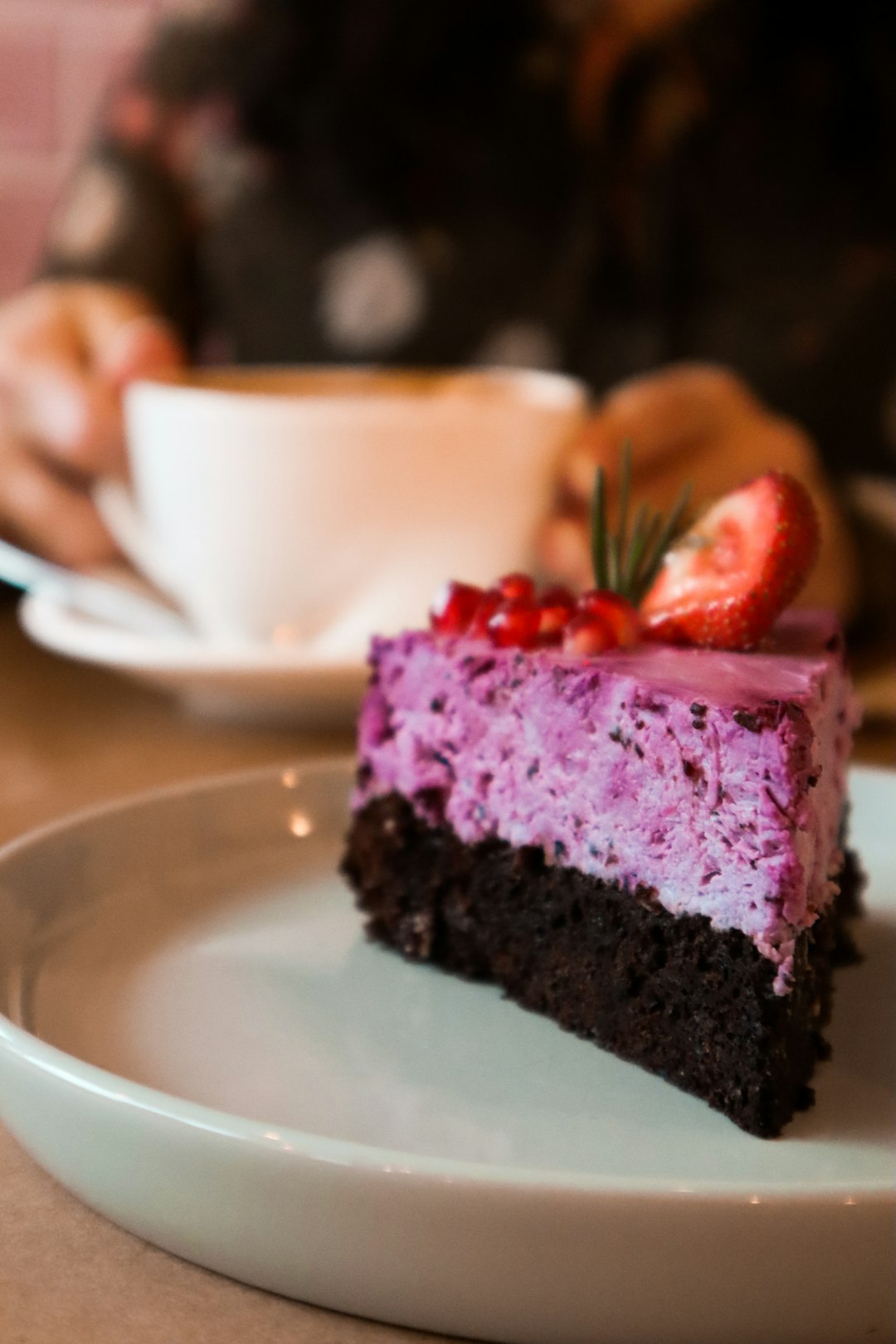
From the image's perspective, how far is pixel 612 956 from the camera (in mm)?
710

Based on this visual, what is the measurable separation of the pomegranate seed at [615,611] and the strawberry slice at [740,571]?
0.02 meters

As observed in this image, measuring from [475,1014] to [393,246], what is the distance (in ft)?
5.59

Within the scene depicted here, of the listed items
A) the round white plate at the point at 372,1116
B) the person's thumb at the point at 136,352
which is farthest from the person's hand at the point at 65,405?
the round white plate at the point at 372,1116

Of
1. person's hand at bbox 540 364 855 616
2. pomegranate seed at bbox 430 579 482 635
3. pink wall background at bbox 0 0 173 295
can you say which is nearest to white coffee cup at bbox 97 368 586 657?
person's hand at bbox 540 364 855 616

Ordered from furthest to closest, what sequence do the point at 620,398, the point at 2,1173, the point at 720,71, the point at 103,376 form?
the point at 720,71 < the point at 103,376 < the point at 620,398 < the point at 2,1173

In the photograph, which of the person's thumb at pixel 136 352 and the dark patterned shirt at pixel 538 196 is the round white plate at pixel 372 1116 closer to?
the person's thumb at pixel 136 352

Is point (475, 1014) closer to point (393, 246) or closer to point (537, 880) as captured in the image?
point (537, 880)

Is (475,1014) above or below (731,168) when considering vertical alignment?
below

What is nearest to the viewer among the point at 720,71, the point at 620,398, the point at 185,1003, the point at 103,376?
the point at 185,1003

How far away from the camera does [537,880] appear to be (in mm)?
758

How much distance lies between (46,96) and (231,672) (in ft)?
5.23

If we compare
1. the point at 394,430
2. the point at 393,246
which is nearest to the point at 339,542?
the point at 394,430

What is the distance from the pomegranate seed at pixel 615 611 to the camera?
0.74 meters

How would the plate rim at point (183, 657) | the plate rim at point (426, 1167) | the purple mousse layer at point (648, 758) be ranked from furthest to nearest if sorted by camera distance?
the plate rim at point (183, 657)
the purple mousse layer at point (648, 758)
the plate rim at point (426, 1167)
